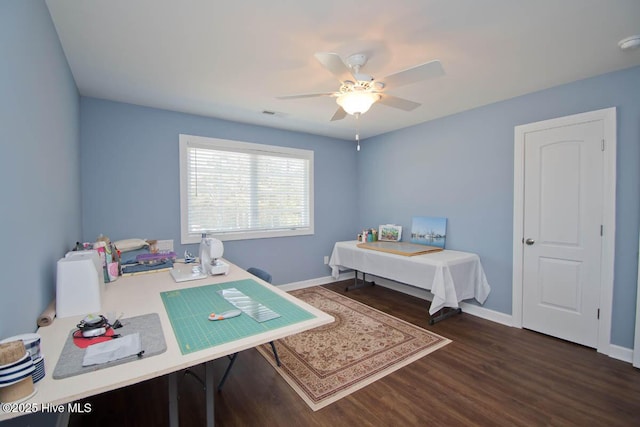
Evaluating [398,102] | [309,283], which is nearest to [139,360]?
[398,102]

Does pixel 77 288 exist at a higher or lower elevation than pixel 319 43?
lower

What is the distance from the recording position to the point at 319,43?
1926 millimetres

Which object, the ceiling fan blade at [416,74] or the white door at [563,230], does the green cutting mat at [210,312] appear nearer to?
the ceiling fan blade at [416,74]

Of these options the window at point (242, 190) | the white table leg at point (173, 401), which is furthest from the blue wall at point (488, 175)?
the white table leg at point (173, 401)

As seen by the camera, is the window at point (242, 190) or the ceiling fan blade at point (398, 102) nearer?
the ceiling fan blade at point (398, 102)

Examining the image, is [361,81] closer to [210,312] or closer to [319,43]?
[319,43]

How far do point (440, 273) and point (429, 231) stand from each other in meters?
1.02

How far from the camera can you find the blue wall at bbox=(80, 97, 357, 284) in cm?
290

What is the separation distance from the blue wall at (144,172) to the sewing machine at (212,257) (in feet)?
4.49

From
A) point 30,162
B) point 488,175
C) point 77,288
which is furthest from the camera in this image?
point 488,175

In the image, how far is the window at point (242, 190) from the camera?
344 cm

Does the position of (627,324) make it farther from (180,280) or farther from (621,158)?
(180,280)

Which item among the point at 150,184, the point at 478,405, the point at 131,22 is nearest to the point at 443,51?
the point at 131,22

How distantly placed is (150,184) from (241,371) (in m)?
2.21
